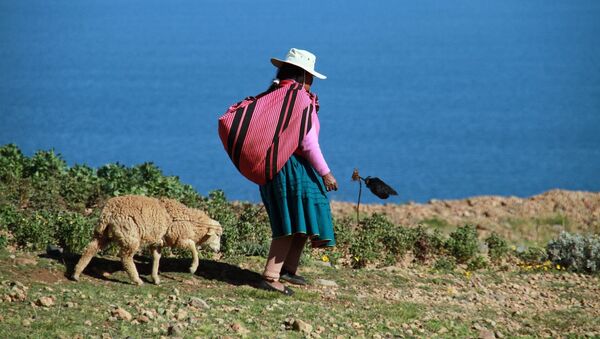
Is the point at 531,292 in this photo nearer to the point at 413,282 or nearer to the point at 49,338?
the point at 413,282

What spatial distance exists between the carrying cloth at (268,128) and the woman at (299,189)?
9cm

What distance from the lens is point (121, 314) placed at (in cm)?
734

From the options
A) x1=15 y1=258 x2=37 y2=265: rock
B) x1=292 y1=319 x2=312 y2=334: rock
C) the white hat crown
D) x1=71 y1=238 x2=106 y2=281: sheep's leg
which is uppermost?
the white hat crown

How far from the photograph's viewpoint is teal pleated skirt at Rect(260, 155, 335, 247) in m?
8.51

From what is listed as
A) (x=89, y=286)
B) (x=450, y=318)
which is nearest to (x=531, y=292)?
(x=450, y=318)

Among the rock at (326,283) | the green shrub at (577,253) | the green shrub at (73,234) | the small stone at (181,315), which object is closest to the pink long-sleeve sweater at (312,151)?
the rock at (326,283)

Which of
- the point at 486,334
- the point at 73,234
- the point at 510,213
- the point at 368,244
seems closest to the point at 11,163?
the point at 73,234

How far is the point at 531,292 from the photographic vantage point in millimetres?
10359

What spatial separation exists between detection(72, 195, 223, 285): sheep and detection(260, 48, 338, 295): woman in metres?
0.59

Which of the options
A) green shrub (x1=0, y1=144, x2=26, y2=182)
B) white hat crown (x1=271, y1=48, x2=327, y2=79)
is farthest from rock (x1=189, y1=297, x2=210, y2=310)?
green shrub (x1=0, y1=144, x2=26, y2=182)

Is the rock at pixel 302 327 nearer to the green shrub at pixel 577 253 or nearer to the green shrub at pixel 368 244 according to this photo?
the green shrub at pixel 368 244

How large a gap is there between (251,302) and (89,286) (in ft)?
4.04

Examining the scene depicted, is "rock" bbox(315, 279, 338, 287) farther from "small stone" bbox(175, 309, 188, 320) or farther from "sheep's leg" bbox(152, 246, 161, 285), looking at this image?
"small stone" bbox(175, 309, 188, 320)

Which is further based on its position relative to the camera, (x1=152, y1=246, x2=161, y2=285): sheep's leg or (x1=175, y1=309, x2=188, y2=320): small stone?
(x1=152, y1=246, x2=161, y2=285): sheep's leg
